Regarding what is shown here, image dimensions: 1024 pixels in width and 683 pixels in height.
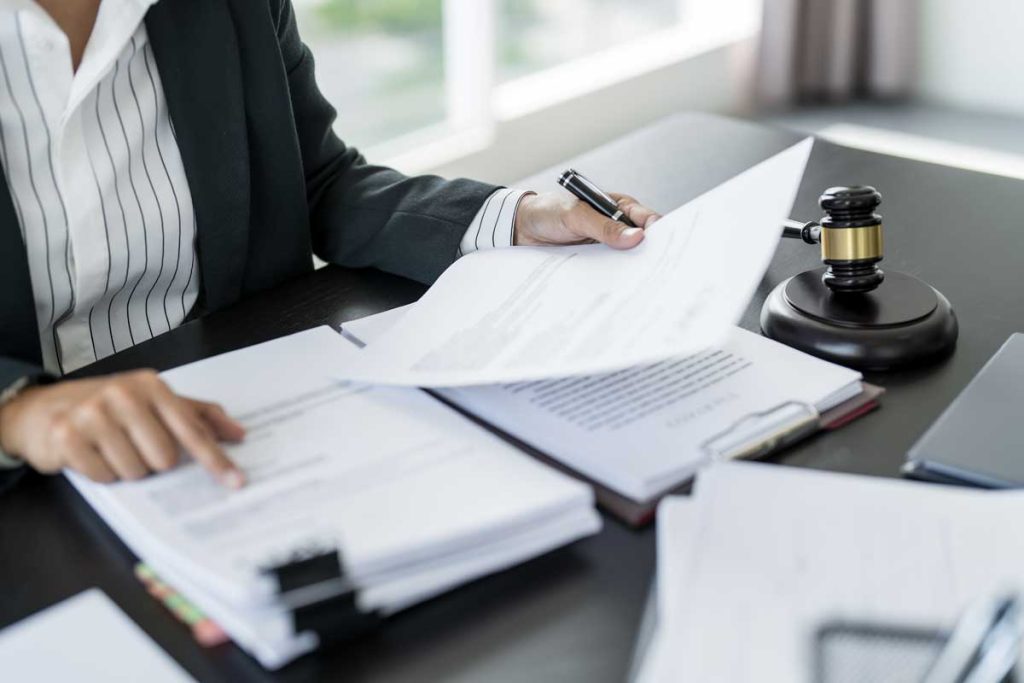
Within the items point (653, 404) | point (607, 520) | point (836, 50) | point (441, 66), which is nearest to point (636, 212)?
point (653, 404)

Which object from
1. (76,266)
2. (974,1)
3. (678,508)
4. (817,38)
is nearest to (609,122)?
(817,38)

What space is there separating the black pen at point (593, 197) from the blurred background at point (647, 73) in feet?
6.47

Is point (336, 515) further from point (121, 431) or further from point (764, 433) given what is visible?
point (764, 433)

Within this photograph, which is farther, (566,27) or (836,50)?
(836,50)

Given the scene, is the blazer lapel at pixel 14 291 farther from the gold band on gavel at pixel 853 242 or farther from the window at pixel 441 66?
the window at pixel 441 66

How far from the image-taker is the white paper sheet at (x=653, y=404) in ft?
2.69

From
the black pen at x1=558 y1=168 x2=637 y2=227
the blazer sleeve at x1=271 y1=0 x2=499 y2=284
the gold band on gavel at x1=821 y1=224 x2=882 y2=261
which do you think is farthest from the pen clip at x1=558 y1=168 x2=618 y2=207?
the gold band on gavel at x1=821 y1=224 x2=882 y2=261

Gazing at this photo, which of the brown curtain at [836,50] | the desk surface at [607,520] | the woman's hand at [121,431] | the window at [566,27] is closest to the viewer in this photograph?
the desk surface at [607,520]

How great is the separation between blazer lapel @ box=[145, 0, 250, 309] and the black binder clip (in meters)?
0.63

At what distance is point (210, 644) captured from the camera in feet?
2.27

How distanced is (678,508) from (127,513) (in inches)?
14.1

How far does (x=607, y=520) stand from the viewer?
2.61ft

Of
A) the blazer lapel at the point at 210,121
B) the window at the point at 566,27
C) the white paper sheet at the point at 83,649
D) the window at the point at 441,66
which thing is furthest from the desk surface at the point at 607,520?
the window at the point at 566,27

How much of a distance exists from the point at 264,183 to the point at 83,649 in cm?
69
